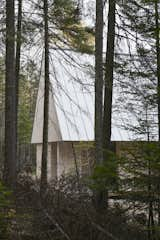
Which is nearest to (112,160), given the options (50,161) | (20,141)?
(50,161)

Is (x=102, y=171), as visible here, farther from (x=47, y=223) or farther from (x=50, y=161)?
(x=50, y=161)

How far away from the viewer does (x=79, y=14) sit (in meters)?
11.9

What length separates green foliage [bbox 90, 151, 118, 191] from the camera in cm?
549

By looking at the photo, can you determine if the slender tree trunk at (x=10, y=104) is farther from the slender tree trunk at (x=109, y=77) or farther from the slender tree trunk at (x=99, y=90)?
the slender tree trunk at (x=99, y=90)

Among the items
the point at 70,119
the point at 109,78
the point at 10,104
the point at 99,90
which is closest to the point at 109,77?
the point at 109,78

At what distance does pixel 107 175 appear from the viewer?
555 centimetres

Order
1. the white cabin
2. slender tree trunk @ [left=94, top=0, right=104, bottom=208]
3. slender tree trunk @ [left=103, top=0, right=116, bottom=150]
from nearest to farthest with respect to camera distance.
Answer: slender tree trunk @ [left=94, top=0, right=104, bottom=208]
slender tree trunk @ [left=103, top=0, right=116, bottom=150]
the white cabin

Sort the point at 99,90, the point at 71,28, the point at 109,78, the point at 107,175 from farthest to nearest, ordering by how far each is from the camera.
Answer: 1. the point at 71,28
2. the point at 109,78
3. the point at 99,90
4. the point at 107,175

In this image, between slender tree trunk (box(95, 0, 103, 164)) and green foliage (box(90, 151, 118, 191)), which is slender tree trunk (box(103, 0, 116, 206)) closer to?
slender tree trunk (box(95, 0, 103, 164))

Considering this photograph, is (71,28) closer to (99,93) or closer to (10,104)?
(10,104)

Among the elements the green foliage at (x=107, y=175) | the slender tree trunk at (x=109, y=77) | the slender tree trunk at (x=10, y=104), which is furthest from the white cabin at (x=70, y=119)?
the green foliage at (x=107, y=175)

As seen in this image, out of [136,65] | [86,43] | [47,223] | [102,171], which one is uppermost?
[86,43]

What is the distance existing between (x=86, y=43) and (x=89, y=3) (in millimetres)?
2027

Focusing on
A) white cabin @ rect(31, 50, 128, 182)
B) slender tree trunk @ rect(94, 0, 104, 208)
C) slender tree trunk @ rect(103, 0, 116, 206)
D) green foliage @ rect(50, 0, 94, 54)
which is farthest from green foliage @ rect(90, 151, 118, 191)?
white cabin @ rect(31, 50, 128, 182)
